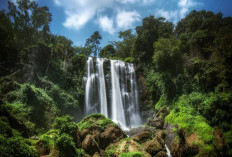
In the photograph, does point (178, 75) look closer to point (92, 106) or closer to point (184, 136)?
point (184, 136)

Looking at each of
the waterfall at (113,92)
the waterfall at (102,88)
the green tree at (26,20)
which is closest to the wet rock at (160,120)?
the waterfall at (113,92)

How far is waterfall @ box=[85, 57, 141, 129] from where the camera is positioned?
68.3ft

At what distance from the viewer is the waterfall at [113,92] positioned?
20828mm

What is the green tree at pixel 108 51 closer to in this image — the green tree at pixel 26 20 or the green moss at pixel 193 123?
the green tree at pixel 26 20

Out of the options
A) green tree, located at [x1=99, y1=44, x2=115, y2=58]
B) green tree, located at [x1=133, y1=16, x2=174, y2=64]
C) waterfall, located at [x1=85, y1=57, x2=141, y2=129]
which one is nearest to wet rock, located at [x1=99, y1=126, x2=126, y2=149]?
waterfall, located at [x1=85, y1=57, x2=141, y2=129]

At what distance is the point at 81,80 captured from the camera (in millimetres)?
22281

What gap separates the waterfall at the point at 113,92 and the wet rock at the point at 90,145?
416 inches

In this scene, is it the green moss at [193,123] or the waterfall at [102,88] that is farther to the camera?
the waterfall at [102,88]

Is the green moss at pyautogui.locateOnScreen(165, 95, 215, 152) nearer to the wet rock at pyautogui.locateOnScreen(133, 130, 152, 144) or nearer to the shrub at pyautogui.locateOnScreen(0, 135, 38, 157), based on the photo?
the wet rock at pyautogui.locateOnScreen(133, 130, 152, 144)

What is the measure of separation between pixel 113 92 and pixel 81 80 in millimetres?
5664

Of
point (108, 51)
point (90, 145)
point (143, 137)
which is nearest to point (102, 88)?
point (143, 137)

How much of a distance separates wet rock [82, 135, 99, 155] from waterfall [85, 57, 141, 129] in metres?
10.6

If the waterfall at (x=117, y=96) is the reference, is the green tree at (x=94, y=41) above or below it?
above

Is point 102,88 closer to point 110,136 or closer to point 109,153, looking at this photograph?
point 110,136
